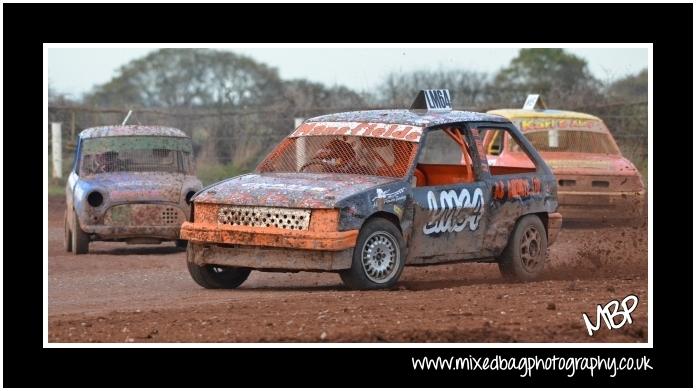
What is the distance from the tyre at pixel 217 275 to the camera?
11711mm

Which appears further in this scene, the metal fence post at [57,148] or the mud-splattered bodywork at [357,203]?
the metal fence post at [57,148]

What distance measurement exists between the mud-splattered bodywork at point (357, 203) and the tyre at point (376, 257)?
0.11m

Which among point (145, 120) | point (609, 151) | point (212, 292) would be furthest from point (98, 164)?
point (145, 120)

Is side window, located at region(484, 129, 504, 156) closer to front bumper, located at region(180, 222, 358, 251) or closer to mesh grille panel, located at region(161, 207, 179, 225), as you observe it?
mesh grille panel, located at region(161, 207, 179, 225)

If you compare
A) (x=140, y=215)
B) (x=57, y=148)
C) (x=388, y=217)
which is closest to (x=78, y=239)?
(x=140, y=215)

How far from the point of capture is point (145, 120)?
1152 inches

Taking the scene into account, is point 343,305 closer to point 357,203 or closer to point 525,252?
point 357,203

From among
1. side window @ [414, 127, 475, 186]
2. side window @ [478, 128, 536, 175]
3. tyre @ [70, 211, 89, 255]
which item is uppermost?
side window @ [478, 128, 536, 175]

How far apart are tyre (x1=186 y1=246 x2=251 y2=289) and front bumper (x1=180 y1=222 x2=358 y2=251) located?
0.42 meters

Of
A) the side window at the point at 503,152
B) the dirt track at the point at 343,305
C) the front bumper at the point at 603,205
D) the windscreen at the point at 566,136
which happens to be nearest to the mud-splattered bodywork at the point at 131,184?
the dirt track at the point at 343,305

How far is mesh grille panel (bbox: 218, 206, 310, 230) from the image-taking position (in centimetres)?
1095

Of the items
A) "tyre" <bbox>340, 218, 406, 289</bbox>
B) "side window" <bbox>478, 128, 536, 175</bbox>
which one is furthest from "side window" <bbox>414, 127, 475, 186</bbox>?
"side window" <bbox>478, 128, 536, 175</bbox>

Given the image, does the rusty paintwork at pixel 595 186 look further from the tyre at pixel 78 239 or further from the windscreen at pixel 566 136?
the tyre at pixel 78 239

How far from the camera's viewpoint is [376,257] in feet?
37.0
